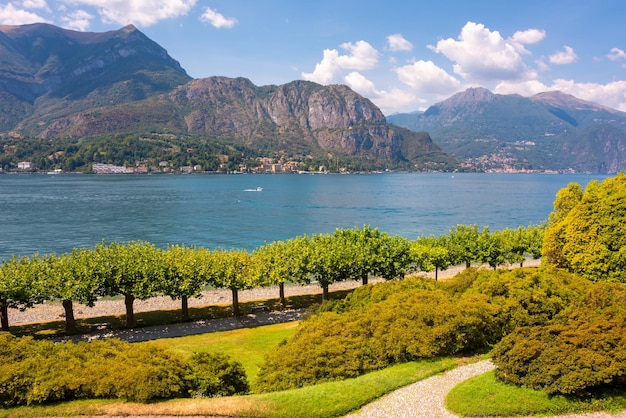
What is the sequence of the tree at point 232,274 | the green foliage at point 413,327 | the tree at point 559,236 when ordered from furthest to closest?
1. the tree at point 559,236
2. the tree at point 232,274
3. the green foliage at point 413,327

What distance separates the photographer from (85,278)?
33031 mm

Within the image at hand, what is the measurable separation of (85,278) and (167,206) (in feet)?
332

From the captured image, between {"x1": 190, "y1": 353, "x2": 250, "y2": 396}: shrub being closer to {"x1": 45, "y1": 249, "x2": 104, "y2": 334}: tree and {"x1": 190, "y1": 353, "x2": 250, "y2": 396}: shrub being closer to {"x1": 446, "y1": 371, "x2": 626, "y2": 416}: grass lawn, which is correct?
{"x1": 446, "y1": 371, "x2": 626, "y2": 416}: grass lawn

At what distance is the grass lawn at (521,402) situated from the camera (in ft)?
51.2

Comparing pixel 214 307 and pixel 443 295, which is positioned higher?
pixel 443 295

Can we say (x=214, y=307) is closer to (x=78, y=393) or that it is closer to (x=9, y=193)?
(x=78, y=393)

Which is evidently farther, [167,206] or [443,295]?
[167,206]

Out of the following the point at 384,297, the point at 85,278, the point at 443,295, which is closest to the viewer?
the point at 443,295

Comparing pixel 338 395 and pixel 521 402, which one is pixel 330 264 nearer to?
pixel 338 395

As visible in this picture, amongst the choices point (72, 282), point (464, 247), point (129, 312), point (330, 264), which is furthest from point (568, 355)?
point (464, 247)

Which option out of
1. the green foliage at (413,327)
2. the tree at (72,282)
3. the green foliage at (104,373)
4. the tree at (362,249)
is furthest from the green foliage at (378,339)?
the tree at (72,282)

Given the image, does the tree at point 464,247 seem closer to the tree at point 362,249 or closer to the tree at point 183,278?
the tree at point 362,249

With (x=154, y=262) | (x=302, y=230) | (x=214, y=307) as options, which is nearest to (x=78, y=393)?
(x=154, y=262)

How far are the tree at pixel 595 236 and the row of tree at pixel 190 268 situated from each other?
11.5 m
